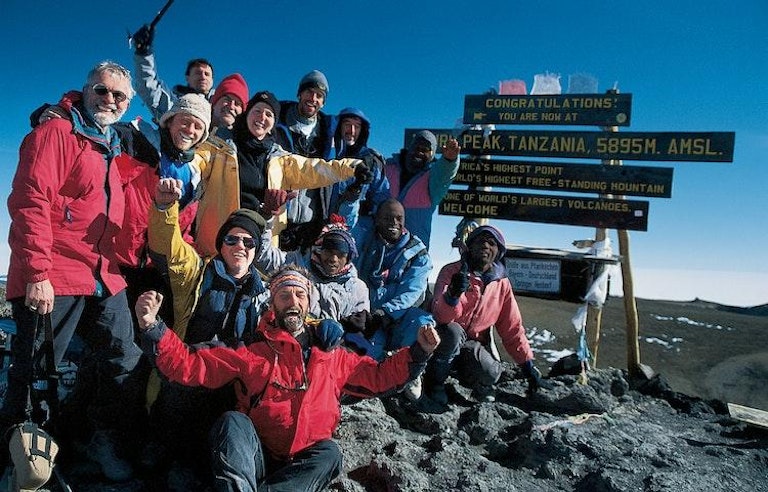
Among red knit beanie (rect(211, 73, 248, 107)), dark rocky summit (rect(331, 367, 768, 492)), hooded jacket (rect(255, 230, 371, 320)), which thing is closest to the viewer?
dark rocky summit (rect(331, 367, 768, 492))

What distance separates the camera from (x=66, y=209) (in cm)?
286

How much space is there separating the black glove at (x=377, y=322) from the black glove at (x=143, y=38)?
3.14 m

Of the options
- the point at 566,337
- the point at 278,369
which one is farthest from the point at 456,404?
the point at 566,337

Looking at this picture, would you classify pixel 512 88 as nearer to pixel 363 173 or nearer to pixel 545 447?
pixel 363 173

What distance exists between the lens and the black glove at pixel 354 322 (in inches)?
148

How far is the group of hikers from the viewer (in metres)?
2.67

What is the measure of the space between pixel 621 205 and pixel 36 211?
19.4 feet

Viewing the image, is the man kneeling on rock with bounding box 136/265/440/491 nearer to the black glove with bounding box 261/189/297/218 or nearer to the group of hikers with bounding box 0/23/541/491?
the group of hikers with bounding box 0/23/541/491

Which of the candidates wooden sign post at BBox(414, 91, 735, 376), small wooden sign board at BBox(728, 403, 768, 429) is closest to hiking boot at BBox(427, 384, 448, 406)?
wooden sign post at BBox(414, 91, 735, 376)

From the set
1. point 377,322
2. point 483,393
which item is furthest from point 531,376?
point 377,322

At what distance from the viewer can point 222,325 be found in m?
3.16

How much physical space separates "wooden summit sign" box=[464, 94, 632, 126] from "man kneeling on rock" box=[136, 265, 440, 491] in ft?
16.1

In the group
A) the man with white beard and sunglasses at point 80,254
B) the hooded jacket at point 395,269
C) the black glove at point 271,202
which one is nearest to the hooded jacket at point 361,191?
the hooded jacket at point 395,269

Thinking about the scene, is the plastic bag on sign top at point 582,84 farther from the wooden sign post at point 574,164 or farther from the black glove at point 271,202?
the black glove at point 271,202
